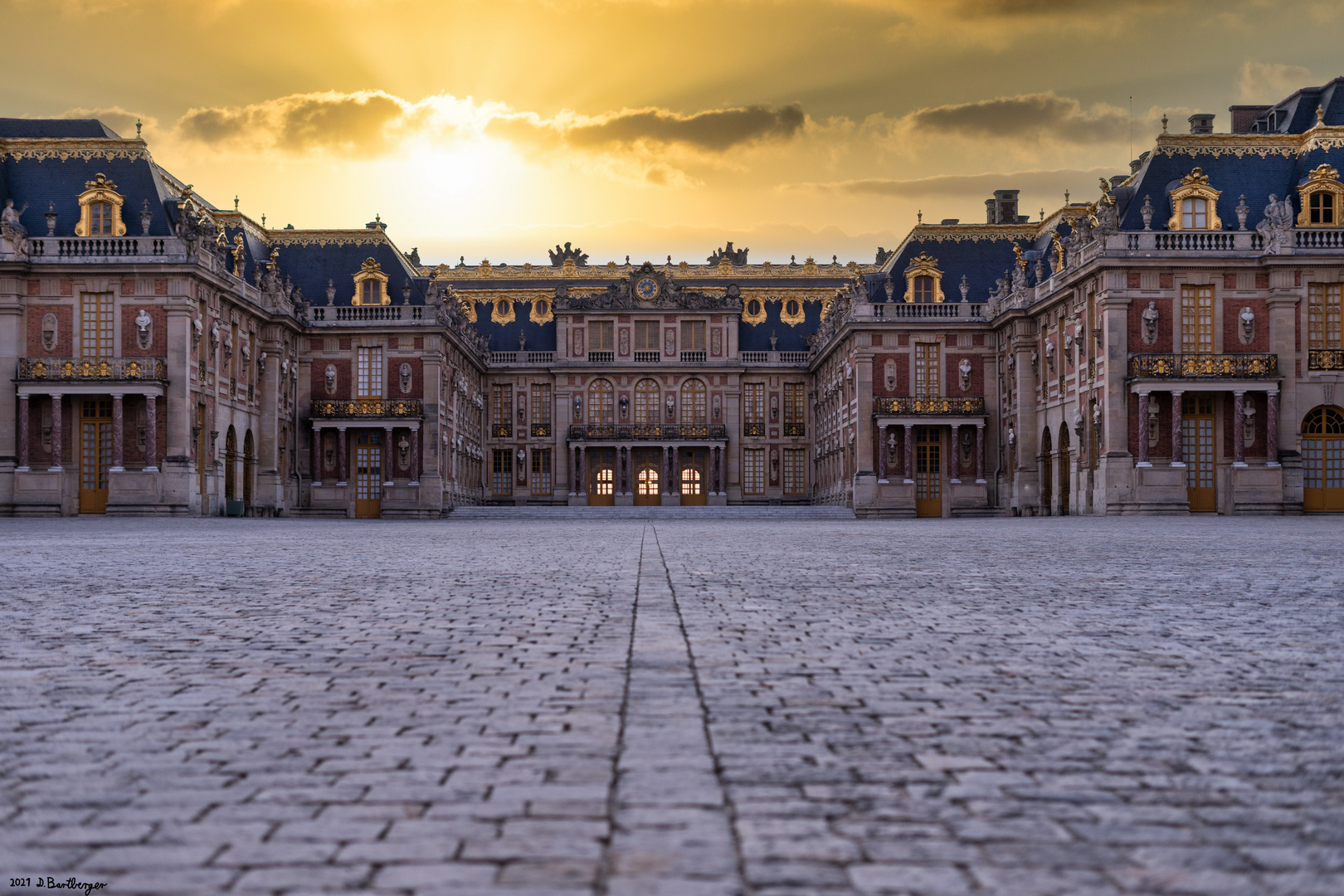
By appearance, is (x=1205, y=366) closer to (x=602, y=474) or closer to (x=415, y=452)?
(x=415, y=452)

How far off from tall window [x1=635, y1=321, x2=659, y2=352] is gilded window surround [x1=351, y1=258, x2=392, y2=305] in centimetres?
1882

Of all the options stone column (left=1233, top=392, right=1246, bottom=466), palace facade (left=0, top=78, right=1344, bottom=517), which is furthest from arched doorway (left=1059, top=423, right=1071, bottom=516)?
stone column (left=1233, top=392, right=1246, bottom=466)

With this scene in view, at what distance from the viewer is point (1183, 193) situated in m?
38.3

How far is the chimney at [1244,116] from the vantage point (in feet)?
147

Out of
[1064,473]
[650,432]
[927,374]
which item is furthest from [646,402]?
[1064,473]

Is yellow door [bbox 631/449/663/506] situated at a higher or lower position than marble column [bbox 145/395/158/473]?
lower

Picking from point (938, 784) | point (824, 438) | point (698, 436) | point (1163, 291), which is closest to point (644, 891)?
point (938, 784)

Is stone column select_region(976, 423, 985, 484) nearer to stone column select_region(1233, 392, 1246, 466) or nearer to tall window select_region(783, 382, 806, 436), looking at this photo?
stone column select_region(1233, 392, 1246, 466)

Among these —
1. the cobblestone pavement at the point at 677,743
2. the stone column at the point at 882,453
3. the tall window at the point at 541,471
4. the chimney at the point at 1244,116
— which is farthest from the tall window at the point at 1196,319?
the tall window at the point at 541,471

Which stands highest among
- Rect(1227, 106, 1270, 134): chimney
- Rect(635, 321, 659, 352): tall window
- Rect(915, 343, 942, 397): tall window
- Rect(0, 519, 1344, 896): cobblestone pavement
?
Rect(1227, 106, 1270, 134): chimney

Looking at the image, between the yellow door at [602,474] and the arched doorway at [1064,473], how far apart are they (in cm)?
2961

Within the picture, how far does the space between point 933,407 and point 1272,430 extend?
15603 millimetres

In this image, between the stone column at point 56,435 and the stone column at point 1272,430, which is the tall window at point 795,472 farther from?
the stone column at point 56,435

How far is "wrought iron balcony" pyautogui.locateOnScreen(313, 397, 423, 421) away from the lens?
165 feet
